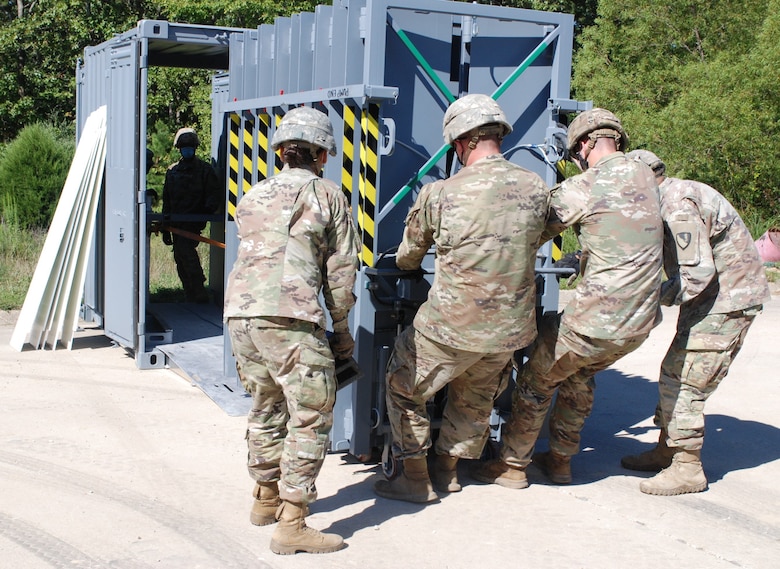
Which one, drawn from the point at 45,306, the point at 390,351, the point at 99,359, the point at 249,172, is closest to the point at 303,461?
the point at 390,351

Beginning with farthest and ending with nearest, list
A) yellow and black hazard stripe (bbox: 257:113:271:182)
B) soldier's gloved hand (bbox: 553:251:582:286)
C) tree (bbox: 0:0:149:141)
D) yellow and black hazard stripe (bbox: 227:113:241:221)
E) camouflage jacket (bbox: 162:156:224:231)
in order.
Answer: tree (bbox: 0:0:149:141) → camouflage jacket (bbox: 162:156:224:231) → yellow and black hazard stripe (bbox: 227:113:241:221) → yellow and black hazard stripe (bbox: 257:113:271:182) → soldier's gloved hand (bbox: 553:251:582:286)

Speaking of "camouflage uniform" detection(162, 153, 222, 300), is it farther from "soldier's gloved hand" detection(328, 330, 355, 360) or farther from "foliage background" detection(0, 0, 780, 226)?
"foliage background" detection(0, 0, 780, 226)

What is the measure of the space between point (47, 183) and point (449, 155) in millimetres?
10038

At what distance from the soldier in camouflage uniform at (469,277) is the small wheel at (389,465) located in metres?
0.11

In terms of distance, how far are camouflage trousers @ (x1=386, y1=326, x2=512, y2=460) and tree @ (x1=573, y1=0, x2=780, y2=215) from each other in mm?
12778

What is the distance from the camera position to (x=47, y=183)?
45.3 feet

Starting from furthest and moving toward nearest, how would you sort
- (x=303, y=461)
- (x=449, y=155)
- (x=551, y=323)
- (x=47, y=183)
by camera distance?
(x=47, y=183) < (x=449, y=155) < (x=551, y=323) < (x=303, y=461)

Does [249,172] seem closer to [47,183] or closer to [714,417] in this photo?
[714,417]

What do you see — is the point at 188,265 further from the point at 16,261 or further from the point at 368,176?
the point at 368,176

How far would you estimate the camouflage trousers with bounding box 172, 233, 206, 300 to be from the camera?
1013cm

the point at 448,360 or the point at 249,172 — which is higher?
the point at 249,172

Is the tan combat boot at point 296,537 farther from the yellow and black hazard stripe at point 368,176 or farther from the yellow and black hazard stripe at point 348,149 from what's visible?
the yellow and black hazard stripe at point 348,149

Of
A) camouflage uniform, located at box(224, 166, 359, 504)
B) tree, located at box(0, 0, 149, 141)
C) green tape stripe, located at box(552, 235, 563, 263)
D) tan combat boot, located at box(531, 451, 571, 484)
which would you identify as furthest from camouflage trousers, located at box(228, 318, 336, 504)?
tree, located at box(0, 0, 149, 141)

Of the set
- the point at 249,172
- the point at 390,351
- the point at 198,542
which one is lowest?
the point at 198,542
